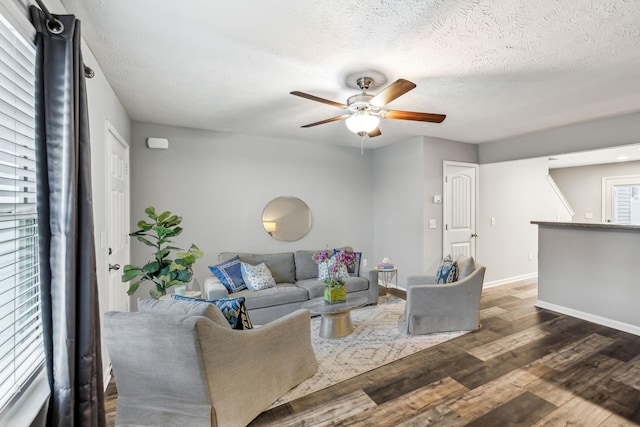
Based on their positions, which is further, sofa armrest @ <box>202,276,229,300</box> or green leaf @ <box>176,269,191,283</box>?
sofa armrest @ <box>202,276,229,300</box>

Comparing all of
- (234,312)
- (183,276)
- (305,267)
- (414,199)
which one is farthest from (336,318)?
(414,199)

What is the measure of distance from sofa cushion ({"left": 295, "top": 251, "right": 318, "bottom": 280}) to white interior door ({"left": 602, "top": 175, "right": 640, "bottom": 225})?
6.36m

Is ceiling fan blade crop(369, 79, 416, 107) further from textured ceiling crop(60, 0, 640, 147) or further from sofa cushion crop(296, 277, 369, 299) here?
sofa cushion crop(296, 277, 369, 299)

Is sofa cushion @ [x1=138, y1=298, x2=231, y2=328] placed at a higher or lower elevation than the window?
lower

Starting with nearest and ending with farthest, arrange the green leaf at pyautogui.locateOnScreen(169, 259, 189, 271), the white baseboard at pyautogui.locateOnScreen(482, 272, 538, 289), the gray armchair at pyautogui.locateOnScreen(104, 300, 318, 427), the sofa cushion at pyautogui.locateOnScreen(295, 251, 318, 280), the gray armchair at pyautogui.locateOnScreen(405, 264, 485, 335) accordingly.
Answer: the gray armchair at pyautogui.locateOnScreen(104, 300, 318, 427) → the green leaf at pyautogui.locateOnScreen(169, 259, 189, 271) → the gray armchair at pyautogui.locateOnScreen(405, 264, 485, 335) → the sofa cushion at pyautogui.locateOnScreen(295, 251, 318, 280) → the white baseboard at pyautogui.locateOnScreen(482, 272, 538, 289)

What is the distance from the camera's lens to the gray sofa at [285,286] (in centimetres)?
357

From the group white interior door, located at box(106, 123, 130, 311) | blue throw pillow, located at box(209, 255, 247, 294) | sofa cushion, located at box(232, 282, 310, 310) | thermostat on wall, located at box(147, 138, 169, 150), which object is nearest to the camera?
white interior door, located at box(106, 123, 130, 311)

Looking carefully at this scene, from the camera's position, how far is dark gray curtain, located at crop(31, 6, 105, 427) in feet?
4.01

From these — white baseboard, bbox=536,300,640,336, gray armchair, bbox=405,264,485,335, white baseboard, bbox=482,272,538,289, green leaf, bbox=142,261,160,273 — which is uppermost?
green leaf, bbox=142,261,160,273

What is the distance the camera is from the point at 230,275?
3773 millimetres

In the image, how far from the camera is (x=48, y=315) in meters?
1.23

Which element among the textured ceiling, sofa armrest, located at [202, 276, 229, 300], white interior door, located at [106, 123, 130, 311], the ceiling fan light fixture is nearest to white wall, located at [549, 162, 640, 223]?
the textured ceiling

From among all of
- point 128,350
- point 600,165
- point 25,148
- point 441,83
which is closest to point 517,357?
point 441,83

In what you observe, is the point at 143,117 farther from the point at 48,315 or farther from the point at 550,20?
the point at 550,20
